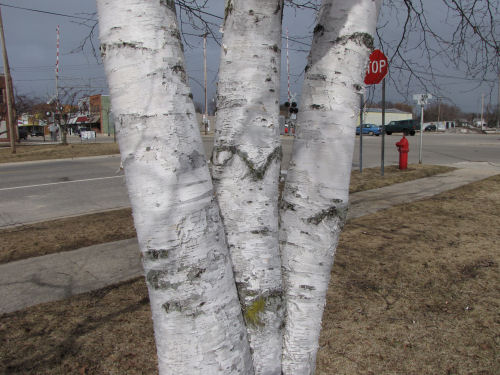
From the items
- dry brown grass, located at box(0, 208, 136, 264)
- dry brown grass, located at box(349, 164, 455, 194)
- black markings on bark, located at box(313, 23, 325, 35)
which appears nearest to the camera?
black markings on bark, located at box(313, 23, 325, 35)

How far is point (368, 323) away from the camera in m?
3.17

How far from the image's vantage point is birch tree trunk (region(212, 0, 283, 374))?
1.39m

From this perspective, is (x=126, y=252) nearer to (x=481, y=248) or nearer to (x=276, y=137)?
(x=276, y=137)

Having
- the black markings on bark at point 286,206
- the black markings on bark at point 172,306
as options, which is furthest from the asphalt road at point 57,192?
the black markings on bark at point 172,306

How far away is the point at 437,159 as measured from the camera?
15867mm

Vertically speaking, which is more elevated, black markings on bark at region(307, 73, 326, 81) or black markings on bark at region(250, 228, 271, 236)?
black markings on bark at region(307, 73, 326, 81)

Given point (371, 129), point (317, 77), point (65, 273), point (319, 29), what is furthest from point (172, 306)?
point (371, 129)

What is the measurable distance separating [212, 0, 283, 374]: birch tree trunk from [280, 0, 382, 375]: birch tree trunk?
10 centimetres

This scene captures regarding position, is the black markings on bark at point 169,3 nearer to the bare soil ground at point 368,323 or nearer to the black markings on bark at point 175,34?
the black markings on bark at point 175,34

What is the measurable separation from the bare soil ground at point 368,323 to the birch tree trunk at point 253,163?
1468 millimetres

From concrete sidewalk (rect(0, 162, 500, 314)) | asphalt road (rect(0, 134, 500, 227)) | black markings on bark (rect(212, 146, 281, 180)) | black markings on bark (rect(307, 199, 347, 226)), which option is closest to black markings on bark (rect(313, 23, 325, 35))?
black markings on bark (rect(212, 146, 281, 180))

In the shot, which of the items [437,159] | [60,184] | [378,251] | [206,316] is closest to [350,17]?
[206,316]

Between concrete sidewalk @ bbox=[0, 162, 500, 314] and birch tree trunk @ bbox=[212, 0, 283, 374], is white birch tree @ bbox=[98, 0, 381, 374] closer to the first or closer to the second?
birch tree trunk @ bbox=[212, 0, 283, 374]

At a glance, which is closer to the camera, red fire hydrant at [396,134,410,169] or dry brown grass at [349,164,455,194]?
dry brown grass at [349,164,455,194]
